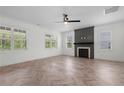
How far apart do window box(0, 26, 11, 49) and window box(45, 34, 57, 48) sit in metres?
3.49

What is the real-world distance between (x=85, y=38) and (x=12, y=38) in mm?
5754

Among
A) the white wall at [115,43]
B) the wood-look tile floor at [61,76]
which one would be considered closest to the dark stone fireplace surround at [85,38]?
the white wall at [115,43]

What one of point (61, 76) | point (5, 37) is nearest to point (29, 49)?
point (5, 37)

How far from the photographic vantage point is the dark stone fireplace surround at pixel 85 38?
772cm

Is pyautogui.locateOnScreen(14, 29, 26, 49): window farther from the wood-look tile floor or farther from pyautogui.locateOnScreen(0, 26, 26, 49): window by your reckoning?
the wood-look tile floor

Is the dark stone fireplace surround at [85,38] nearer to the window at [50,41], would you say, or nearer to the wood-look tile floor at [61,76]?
the window at [50,41]

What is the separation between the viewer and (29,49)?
254 inches

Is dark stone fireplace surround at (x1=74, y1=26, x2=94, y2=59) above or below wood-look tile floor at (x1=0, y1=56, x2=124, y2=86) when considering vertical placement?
above

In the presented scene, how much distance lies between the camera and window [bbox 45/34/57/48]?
27.4 ft

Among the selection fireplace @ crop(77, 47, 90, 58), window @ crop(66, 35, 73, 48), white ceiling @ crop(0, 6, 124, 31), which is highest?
white ceiling @ crop(0, 6, 124, 31)

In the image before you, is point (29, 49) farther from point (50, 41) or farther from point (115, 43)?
point (115, 43)

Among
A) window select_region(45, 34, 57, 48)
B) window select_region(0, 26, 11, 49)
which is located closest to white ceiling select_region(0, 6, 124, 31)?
window select_region(0, 26, 11, 49)

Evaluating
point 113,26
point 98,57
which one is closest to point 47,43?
point 98,57

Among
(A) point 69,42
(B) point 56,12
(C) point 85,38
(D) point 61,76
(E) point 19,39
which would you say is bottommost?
(D) point 61,76
